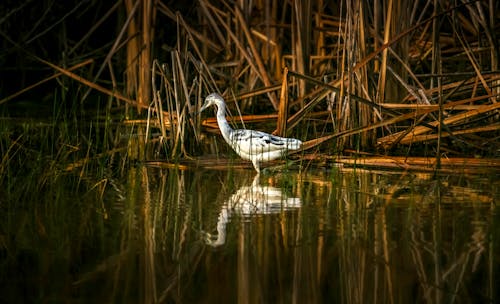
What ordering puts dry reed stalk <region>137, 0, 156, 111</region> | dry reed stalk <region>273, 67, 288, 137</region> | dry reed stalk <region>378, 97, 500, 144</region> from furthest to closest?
1. dry reed stalk <region>137, 0, 156, 111</region>
2. dry reed stalk <region>273, 67, 288, 137</region>
3. dry reed stalk <region>378, 97, 500, 144</region>

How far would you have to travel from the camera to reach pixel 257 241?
436 centimetres

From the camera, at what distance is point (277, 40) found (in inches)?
360

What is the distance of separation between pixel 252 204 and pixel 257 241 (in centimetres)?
94

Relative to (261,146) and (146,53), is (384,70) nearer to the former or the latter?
(261,146)

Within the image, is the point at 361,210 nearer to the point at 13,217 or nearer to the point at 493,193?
the point at 493,193

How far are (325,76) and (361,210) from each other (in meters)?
2.83

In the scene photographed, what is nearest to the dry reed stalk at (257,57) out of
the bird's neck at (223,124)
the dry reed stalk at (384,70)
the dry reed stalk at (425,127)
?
the bird's neck at (223,124)

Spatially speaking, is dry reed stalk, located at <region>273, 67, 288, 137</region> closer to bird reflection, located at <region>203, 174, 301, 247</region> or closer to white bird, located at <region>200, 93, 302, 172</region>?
white bird, located at <region>200, 93, 302, 172</region>

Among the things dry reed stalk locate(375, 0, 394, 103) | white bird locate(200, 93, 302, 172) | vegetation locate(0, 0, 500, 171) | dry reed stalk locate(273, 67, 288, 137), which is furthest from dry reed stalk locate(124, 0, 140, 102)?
dry reed stalk locate(375, 0, 394, 103)

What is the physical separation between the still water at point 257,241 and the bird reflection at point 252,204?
10 millimetres

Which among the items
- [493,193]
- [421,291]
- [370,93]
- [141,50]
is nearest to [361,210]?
[493,193]

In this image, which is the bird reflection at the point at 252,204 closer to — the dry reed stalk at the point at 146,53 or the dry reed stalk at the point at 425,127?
Answer: the dry reed stalk at the point at 425,127

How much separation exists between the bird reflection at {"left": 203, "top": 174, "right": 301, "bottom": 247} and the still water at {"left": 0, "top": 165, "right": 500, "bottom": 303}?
0.03ft

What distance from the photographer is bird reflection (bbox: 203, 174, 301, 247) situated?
15.6 feet
